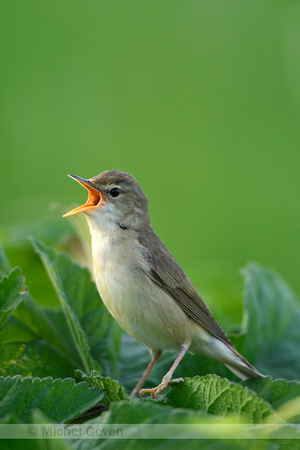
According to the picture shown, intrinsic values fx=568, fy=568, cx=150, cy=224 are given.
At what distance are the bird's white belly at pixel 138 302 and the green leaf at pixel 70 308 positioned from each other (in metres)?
0.34

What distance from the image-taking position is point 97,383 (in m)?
1.55

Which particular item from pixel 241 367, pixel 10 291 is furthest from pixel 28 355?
pixel 241 367

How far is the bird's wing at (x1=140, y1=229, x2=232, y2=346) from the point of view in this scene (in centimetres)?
264

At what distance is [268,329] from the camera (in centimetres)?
247

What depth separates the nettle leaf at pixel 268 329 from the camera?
2400mm

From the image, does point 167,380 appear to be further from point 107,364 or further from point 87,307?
point 87,307

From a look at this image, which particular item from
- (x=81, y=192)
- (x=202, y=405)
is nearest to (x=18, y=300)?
(x=202, y=405)

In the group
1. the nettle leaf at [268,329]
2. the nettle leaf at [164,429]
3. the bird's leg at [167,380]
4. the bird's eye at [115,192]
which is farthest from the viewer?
the bird's eye at [115,192]

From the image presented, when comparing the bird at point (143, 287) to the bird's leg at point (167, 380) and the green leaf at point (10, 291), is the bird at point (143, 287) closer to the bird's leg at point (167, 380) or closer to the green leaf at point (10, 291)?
the bird's leg at point (167, 380)

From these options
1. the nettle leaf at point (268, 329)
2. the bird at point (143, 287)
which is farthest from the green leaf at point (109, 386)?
the nettle leaf at point (268, 329)

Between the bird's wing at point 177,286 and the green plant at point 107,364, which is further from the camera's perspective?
the bird's wing at point 177,286

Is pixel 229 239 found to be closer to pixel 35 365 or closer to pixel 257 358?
pixel 257 358

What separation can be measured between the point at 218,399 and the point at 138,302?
3.75ft

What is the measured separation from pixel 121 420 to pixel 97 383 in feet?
1.16
